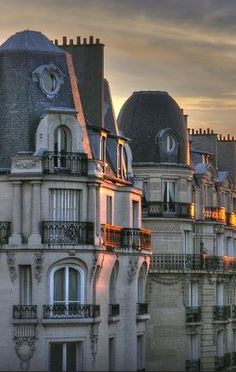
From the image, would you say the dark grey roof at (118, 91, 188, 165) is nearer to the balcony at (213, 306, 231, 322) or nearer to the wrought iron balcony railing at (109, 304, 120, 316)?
the balcony at (213, 306, 231, 322)

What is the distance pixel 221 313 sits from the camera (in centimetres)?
8844

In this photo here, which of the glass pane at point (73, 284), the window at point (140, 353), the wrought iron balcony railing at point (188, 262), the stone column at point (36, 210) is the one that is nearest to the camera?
the stone column at point (36, 210)

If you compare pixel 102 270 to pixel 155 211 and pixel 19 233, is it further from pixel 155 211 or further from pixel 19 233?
pixel 155 211

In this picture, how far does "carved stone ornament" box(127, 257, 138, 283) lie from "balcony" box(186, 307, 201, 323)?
1365 centimetres

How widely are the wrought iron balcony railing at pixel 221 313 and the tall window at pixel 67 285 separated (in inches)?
945

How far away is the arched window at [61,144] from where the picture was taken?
211 ft

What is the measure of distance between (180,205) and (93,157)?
1707 centimetres

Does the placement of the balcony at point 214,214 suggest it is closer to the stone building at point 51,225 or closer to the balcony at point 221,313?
the balcony at point 221,313

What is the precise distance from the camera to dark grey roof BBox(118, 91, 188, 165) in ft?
273

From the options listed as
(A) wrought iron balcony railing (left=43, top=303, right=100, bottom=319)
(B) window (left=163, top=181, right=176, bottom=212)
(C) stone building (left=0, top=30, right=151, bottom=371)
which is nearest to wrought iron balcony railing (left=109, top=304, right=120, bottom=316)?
(C) stone building (left=0, top=30, right=151, bottom=371)

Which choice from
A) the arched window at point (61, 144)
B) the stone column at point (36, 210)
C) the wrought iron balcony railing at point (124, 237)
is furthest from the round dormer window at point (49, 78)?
the wrought iron balcony railing at point (124, 237)

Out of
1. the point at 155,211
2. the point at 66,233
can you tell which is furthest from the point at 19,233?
the point at 155,211

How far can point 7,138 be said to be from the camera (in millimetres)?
65188

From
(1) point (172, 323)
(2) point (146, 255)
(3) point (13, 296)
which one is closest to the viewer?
(3) point (13, 296)
